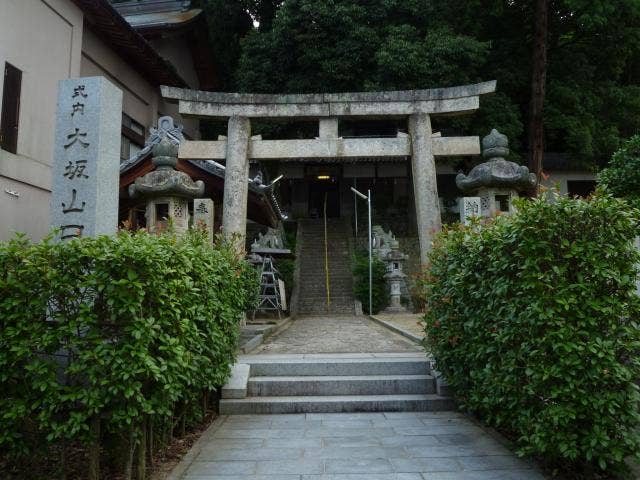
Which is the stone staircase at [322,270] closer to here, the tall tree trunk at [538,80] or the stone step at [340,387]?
the tall tree trunk at [538,80]

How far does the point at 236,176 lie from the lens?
11.5 meters

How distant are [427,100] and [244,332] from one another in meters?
6.68

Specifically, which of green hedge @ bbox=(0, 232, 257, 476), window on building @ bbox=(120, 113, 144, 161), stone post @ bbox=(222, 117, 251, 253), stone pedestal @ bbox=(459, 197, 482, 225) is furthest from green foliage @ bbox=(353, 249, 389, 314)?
green hedge @ bbox=(0, 232, 257, 476)

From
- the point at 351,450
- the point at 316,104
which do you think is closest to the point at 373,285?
the point at 316,104

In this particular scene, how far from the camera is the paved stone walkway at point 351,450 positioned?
3973mm

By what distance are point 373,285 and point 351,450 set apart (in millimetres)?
12724

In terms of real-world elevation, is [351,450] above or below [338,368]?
below

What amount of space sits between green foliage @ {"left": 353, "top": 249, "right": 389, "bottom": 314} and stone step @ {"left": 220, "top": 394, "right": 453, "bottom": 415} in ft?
35.1

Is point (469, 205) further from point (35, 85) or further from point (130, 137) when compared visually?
point (130, 137)

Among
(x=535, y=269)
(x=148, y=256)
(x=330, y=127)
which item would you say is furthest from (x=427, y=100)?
(x=148, y=256)

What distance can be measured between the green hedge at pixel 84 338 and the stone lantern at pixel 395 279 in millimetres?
12978

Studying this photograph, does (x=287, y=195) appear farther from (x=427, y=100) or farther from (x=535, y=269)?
(x=535, y=269)

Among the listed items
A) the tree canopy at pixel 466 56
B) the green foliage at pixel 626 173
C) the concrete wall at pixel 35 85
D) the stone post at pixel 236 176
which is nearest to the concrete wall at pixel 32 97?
the concrete wall at pixel 35 85

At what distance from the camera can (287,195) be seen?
97.0ft
